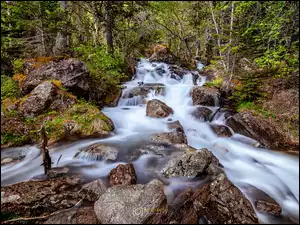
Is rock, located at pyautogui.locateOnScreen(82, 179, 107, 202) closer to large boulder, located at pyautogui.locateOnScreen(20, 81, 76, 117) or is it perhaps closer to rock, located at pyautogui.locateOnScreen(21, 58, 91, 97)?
large boulder, located at pyautogui.locateOnScreen(20, 81, 76, 117)

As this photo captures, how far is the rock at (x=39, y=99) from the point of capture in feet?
19.6

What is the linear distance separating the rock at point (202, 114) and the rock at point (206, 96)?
2.02ft

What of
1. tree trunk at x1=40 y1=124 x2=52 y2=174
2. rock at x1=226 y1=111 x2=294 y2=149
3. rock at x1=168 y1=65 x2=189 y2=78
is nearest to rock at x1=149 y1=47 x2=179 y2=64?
rock at x1=168 y1=65 x2=189 y2=78

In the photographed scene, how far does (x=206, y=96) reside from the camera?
335 inches

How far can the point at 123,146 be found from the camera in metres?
5.62

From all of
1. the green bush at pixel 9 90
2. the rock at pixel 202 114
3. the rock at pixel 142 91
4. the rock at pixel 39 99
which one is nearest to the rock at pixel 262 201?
the rock at pixel 202 114

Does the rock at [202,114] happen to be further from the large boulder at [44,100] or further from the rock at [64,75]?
the large boulder at [44,100]

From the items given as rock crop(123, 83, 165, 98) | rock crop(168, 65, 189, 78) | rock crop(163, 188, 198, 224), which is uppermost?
rock crop(168, 65, 189, 78)

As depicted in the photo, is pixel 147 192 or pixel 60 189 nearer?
pixel 147 192

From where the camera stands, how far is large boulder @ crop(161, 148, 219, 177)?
4023 millimetres

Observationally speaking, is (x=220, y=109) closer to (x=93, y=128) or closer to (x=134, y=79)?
(x=93, y=128)

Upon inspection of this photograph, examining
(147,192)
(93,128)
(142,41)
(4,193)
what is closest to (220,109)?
(93,128)

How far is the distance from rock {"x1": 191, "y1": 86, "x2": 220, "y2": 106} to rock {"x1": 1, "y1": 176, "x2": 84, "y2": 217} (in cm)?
650

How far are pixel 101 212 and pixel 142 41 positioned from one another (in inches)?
749
